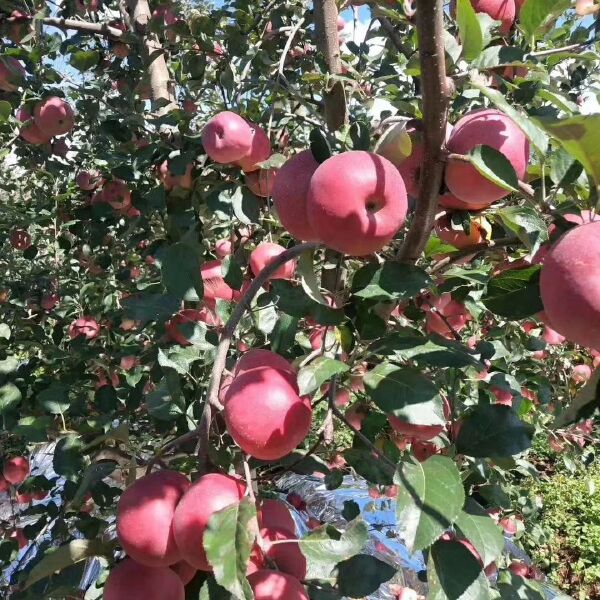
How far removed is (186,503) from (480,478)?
0.59 metres

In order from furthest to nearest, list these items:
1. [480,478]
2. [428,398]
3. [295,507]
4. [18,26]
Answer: [295,507]
[18,26]
[480,478]
[428,398]

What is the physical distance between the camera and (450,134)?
741 mm

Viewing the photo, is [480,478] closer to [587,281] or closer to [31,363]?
[587,281]

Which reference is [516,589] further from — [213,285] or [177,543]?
[213,285]

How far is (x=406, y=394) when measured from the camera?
0.68m

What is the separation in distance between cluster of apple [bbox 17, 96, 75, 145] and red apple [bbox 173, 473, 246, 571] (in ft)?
4.68

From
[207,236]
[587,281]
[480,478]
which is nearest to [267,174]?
[207,236]

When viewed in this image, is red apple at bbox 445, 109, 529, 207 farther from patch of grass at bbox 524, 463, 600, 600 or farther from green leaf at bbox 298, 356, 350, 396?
patch of grass at bbox 524, 463, 600, 600

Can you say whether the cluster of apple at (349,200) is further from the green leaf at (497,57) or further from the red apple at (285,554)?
the red apple at (285,554)

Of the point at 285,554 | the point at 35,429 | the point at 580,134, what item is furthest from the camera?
the point at 35,429

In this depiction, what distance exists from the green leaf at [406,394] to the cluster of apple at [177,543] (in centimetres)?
20

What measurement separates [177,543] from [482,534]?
35 cm

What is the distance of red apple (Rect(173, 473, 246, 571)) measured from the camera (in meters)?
0.67

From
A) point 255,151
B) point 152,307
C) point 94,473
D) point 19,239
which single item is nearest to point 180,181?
point 255,151
